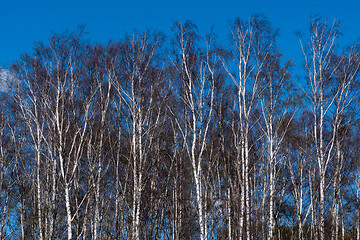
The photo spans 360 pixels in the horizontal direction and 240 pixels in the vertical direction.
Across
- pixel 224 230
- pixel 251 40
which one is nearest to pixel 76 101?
pixel 251 40

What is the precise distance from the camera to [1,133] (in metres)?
18.1

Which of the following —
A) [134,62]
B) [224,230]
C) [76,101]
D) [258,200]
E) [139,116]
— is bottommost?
[224,230]

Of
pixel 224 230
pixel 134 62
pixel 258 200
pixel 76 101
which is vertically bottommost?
pixel 224 230

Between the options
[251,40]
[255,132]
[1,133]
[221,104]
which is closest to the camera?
[251,40]

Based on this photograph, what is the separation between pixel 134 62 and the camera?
48.7 ft

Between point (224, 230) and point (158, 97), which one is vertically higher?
point (158, 97)

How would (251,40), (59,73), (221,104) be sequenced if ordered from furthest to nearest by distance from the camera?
1. (221,104)
2. (251,40)
3. (59,73)

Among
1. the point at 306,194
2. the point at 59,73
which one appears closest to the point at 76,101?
the point at 59,73

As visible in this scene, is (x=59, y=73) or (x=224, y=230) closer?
(x=59, y=73)

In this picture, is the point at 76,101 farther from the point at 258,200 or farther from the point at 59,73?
the point at 258,200

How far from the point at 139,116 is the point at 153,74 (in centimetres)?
222

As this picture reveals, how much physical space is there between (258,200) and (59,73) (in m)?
9.89

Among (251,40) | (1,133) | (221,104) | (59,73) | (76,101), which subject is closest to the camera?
(59,73)

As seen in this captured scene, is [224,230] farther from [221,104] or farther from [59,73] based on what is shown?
[59,73]
